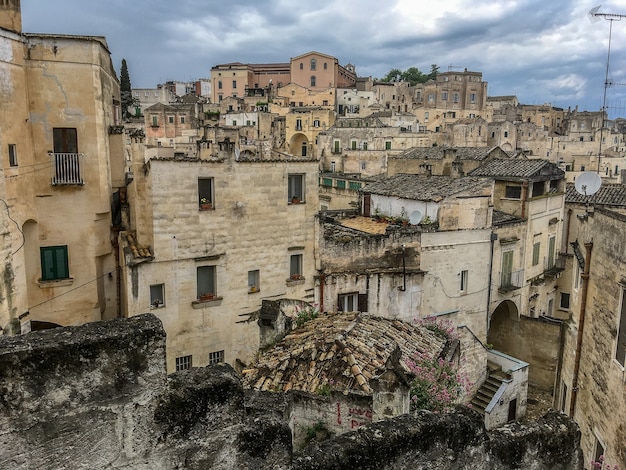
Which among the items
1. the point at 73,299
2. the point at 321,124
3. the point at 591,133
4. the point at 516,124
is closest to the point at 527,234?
the point at 73,299

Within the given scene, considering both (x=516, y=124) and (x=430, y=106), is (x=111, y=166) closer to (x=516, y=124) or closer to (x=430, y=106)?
(x=516, y=124)

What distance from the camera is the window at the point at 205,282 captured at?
19438 millimetres

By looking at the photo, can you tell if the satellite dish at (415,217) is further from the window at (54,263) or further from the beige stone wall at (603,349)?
the window at (54,263)

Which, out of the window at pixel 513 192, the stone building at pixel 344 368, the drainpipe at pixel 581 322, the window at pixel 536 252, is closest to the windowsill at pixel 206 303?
the stone building at pixel 344 368

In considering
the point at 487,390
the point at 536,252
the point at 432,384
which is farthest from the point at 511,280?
the point at 432,384

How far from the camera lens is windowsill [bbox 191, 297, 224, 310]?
1925 cm

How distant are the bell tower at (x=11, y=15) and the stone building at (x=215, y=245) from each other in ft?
17.9

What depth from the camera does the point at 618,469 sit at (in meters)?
11.4

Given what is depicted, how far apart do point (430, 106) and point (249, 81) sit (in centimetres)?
3545

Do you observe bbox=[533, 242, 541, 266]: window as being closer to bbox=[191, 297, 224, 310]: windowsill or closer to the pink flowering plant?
the pink flowering plant

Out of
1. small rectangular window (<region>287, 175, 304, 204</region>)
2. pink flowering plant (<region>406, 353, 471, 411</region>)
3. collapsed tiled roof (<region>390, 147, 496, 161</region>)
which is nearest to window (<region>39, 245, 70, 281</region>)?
small rectangular window (<region>287, 175, 304, 204</region>)

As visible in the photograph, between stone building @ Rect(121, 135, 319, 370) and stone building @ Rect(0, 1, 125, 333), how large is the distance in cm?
138

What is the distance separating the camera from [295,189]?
21531 mm

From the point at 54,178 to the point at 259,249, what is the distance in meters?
7.77
